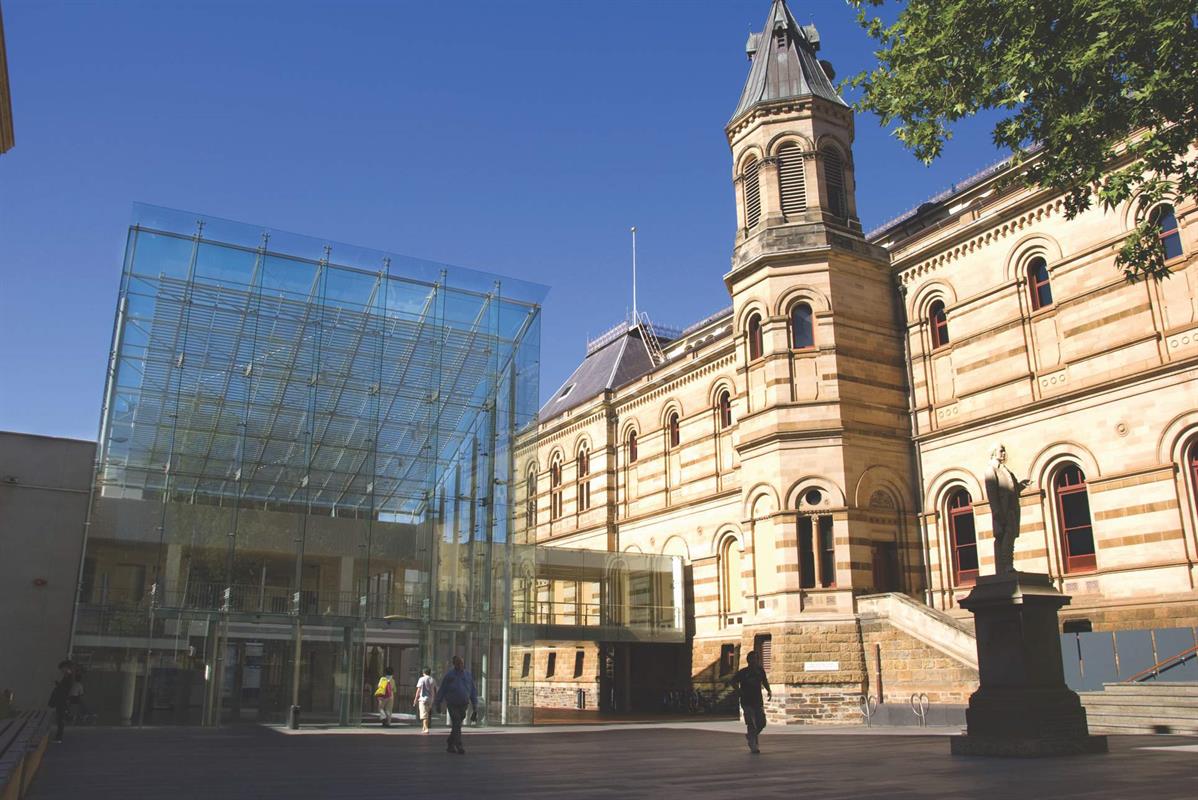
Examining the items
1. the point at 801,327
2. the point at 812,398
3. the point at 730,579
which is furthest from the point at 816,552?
the point at 730,579

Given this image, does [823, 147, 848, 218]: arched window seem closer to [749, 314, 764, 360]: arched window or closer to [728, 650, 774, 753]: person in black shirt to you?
[749, 314, 764, 360]: arched window

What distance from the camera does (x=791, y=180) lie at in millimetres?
27031

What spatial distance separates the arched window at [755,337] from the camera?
1059 inches

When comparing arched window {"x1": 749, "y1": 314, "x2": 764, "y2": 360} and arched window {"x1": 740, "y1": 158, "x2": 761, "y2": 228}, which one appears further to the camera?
arched window {"x1": 740, "y1": 158, "x2": 761, "y2": 228}

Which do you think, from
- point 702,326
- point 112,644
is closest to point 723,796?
point 112,644

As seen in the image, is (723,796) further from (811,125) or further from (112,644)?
(811,125)

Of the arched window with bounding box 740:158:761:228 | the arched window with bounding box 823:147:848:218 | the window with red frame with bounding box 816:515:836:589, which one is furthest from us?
the arched window with bounding box 740:158:761:228

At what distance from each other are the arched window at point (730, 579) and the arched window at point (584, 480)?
8.98m

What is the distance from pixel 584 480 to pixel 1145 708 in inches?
1000

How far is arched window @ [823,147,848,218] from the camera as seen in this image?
27.2 m

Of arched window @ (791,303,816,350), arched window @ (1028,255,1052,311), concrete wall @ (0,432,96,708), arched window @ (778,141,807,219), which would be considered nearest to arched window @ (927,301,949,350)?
arched window @ (1028,255,1052,311)

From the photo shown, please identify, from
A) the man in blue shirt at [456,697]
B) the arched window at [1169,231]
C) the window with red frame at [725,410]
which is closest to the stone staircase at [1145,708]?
the arched window at [1169,231]

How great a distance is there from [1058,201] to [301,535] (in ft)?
64.8

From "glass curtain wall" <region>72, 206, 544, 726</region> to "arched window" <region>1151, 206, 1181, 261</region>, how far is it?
1592 centimetres
